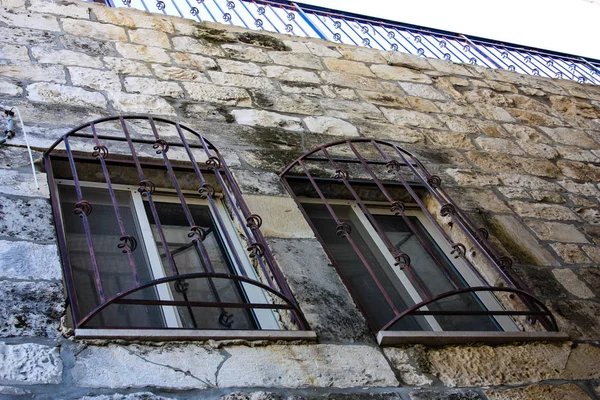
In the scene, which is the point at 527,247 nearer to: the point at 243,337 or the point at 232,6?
the point at 243,337

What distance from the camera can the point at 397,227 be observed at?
3.26m

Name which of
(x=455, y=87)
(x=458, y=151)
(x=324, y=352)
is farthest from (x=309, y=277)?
(x=455, y=87)

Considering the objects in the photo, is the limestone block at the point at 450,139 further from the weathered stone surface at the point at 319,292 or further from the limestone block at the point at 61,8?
the limestone block at the point at 61,8

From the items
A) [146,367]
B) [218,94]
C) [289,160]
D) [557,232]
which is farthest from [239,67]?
[146,367]

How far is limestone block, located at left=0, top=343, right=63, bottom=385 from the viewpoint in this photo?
68.3 inches

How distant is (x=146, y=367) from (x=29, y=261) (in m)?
0.59

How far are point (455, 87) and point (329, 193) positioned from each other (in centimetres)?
180

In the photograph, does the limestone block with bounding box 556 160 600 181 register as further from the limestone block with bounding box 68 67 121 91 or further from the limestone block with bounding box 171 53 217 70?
the limestone block with bounding box 68 67 121 91

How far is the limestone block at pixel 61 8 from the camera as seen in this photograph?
374 cm

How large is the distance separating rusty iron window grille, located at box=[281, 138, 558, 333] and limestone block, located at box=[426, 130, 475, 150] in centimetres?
42

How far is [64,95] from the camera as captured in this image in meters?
3.16

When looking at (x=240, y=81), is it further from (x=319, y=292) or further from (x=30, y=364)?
(x=30, y=364)

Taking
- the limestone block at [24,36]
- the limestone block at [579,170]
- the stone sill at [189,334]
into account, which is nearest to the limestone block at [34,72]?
the limestone block at [24,36]

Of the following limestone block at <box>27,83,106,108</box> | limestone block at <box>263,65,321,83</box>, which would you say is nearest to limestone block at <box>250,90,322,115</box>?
limestone block at <box>263,65,321,83</box>
